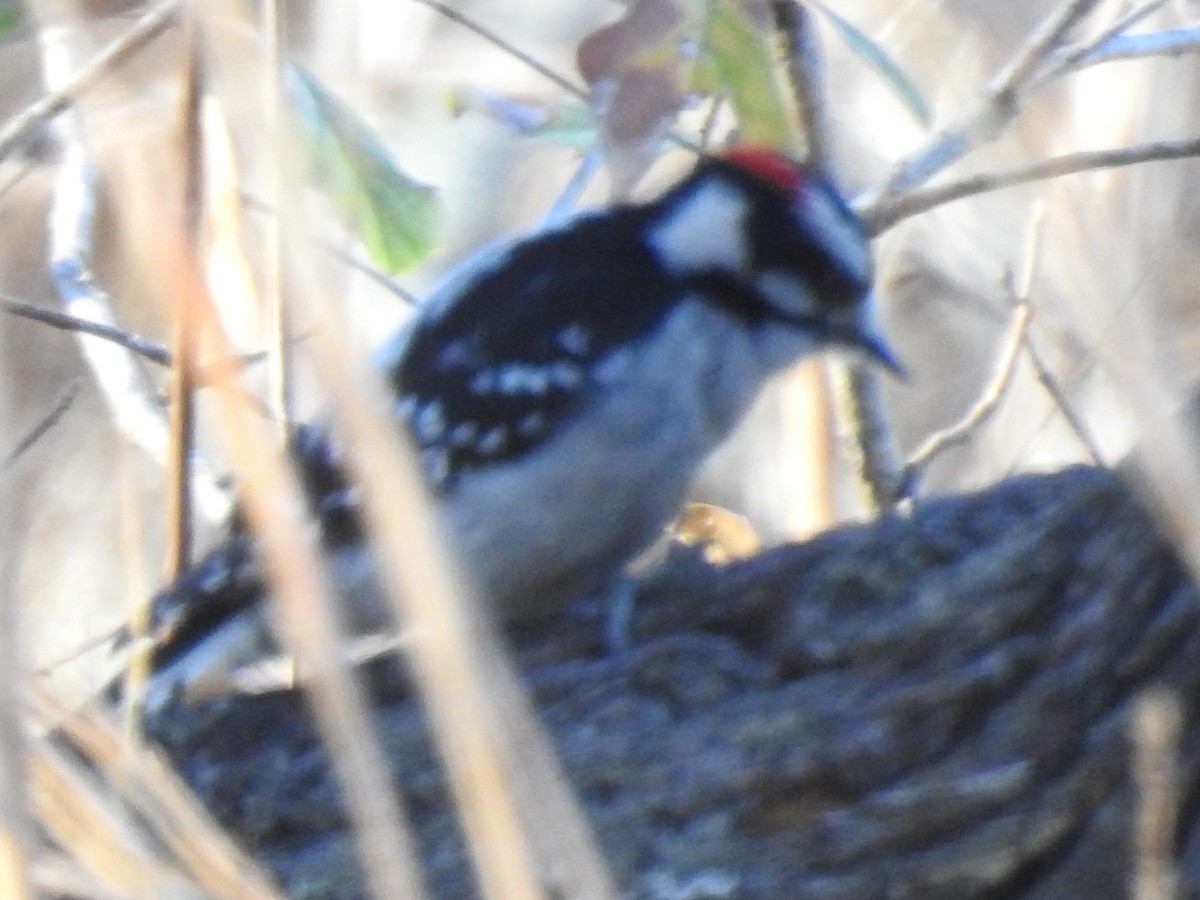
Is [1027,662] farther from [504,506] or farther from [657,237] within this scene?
[657,237]

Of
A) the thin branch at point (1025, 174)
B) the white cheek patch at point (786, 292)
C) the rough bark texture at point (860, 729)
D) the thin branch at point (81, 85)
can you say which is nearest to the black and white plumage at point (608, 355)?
the white cheek patch at point (786, 292)

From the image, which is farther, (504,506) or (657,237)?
(657,237)

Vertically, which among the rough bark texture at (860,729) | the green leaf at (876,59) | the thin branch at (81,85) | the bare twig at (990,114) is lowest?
the rough bark texture at (860,729)

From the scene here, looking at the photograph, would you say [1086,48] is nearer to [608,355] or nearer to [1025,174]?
[1025,174]

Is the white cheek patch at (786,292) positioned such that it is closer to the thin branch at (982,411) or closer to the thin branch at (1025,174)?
the thin branch at (1025,174)

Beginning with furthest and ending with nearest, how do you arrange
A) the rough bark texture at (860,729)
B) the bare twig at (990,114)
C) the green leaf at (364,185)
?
the bare twig at (990,114)
the green leaf at (364,185)
the rough bark texture at (860,729)

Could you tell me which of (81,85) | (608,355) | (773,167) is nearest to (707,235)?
(773,167)

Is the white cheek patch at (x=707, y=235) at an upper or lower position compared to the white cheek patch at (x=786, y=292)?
upper

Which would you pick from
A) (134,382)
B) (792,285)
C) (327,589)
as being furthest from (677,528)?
(327,589)
